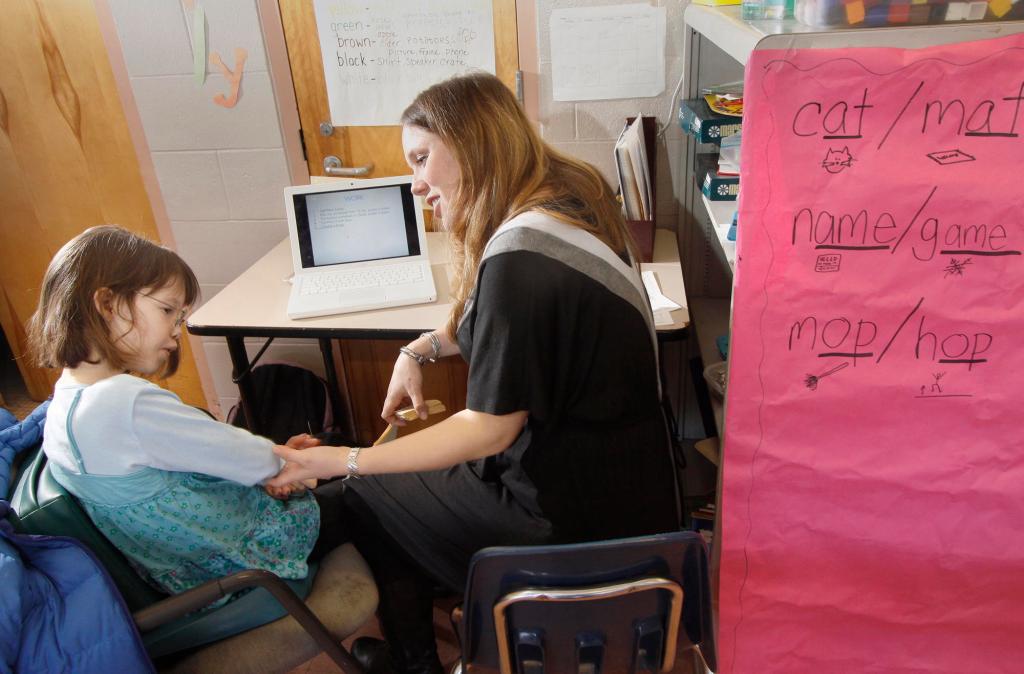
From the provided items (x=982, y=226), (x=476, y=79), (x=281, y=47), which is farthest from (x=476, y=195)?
(x=281, y=47)

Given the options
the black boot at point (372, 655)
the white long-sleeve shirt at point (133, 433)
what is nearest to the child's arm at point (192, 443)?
the white long-sleeve shirt at point (133, 433)

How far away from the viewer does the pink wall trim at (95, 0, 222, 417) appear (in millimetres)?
2043

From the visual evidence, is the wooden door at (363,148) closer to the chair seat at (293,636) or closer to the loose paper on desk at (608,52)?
the loose paper on desk at (608,52)

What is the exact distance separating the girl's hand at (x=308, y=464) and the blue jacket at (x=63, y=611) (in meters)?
0.29

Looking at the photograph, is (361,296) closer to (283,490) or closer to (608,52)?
(283,490)

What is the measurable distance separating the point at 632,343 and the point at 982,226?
1.54 ft

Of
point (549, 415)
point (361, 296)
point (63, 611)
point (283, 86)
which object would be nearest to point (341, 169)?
point (283, 86)

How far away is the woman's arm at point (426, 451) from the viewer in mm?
1117

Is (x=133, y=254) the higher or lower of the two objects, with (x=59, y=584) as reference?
higher

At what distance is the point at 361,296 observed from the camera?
69.4 inches

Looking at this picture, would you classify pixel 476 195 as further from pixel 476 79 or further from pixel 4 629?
pixel 4 629

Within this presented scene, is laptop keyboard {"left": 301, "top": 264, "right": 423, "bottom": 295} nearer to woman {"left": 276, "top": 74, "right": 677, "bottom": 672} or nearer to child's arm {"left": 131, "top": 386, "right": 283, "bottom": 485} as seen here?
woman {"left": 276, "top": 74, "right": 677, "bottom": 672}

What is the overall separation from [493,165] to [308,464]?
0.58m

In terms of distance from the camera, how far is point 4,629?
2.83 feet
